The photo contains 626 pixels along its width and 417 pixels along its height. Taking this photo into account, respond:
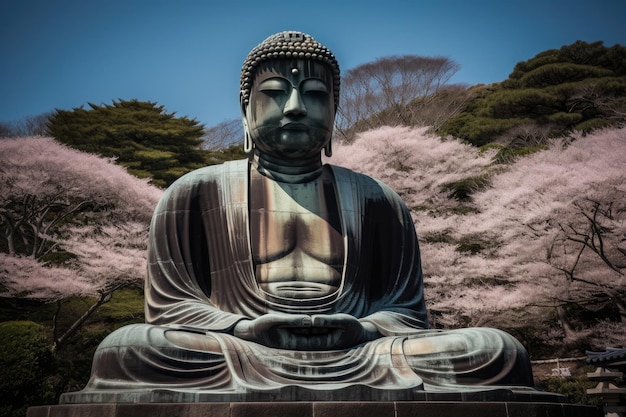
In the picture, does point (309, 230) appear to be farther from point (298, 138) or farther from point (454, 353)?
point (454, 353)

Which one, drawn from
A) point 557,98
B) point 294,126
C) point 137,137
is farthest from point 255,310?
point 557,98

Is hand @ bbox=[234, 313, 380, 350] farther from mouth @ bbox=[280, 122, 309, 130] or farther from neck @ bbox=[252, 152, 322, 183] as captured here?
mouth @ bbox=[280, 122, 309, 130]

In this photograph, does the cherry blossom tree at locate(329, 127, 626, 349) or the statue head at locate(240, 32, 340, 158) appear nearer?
the statue head at locate(240, 32, 340, 158)

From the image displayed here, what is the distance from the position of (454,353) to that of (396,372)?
1.61ft

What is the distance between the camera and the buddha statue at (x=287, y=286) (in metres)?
4.92

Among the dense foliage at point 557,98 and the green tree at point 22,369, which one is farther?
the dense foliage at point 557,98

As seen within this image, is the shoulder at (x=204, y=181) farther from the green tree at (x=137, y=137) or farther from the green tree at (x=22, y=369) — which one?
the green tree at (x=137, y=137)

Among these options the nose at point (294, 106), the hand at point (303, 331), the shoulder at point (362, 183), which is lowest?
the hand at point (303, 331)

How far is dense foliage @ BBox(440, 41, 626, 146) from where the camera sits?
28688mm

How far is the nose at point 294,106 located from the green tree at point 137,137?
1866cm

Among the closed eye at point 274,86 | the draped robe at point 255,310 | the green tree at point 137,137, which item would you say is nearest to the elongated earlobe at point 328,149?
the draped robe at point 255,310

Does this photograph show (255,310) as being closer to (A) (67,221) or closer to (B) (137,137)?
(A) (67,221)

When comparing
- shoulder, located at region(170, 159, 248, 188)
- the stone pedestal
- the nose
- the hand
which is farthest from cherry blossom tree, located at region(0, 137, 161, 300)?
the stone pedestal

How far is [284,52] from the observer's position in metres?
6.70
